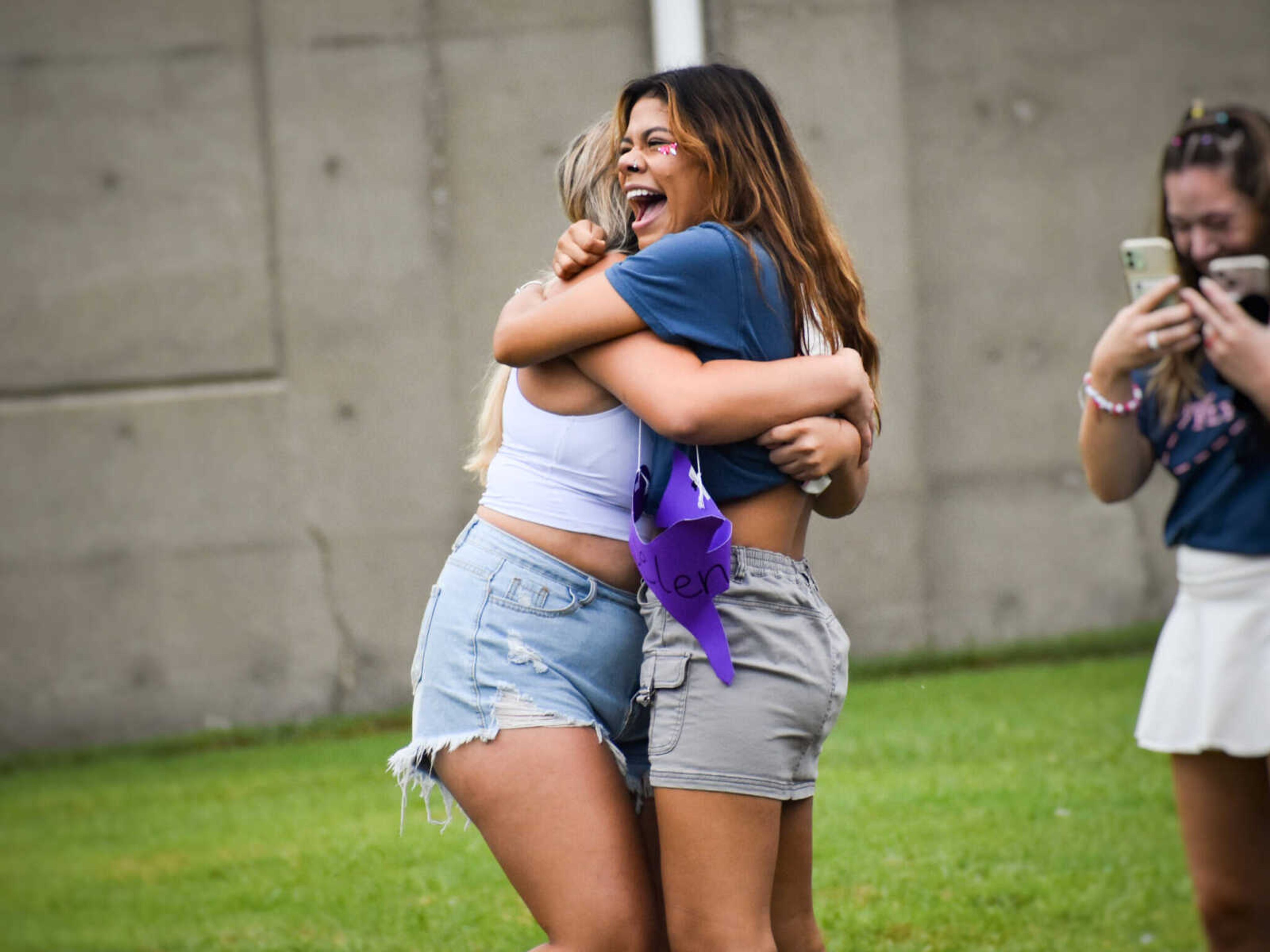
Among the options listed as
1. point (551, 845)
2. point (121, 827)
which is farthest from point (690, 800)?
point (121, 827)

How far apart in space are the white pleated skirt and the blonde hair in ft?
3.83

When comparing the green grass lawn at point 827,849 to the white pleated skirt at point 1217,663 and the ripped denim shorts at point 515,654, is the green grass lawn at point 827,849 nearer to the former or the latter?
the white pleated skirt at point 1217,663

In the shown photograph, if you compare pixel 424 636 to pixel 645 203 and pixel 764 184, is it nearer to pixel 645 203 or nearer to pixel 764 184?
pixel 645 203

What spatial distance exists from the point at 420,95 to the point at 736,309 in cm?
664

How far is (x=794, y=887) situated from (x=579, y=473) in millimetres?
767

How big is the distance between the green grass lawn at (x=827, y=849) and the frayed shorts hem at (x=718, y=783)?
2.13 meters

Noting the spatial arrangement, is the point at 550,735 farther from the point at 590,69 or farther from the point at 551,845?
the point at 590,69

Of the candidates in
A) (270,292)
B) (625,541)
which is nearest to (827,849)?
(625,541)

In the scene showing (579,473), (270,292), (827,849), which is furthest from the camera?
(270,292)

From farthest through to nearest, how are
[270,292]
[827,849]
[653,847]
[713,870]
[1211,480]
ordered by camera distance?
[270,292], [827,849], [1211,480], [653,847], [713,870]

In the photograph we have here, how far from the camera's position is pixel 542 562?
7.61 feet

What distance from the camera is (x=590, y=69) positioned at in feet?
28.0

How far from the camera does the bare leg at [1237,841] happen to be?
102 inches

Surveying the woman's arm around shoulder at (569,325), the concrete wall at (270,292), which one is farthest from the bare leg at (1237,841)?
the concrete wall at (270,292)
